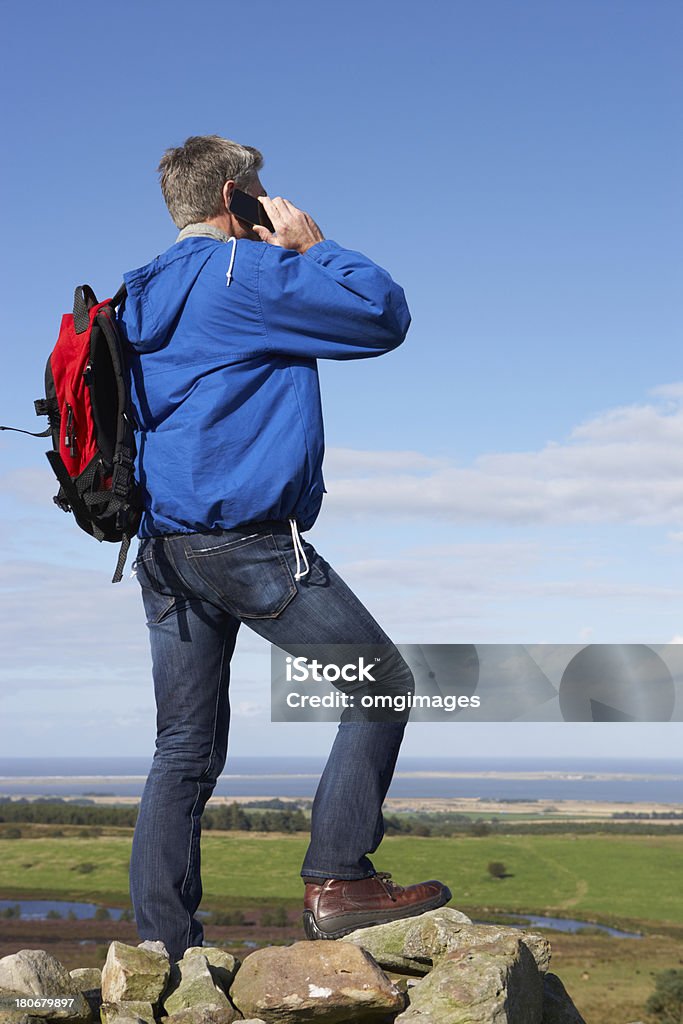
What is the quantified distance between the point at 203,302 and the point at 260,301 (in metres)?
0.25

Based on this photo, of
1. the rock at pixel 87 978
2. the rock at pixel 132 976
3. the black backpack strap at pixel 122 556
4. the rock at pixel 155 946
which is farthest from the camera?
the black backpack strap at pixel 122 556

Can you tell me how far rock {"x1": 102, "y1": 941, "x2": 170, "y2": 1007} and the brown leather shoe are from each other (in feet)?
1.89

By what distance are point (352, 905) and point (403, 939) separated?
22cm

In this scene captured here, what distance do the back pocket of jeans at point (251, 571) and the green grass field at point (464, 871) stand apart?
98.7 ft

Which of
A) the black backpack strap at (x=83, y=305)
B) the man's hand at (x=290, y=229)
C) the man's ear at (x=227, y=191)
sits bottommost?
the black backpack strap at (x=83, y=305)

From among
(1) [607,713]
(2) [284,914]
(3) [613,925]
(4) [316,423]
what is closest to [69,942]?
(2) [284,914]

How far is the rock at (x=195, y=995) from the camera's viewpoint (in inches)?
120

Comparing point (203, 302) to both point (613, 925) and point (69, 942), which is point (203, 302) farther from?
point (613, 925)

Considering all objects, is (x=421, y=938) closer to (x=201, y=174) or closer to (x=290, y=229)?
(x=290, y=229)

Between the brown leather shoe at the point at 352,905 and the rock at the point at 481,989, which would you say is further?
the brown leather shoe at the point at 352,905

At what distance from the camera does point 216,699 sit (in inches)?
140

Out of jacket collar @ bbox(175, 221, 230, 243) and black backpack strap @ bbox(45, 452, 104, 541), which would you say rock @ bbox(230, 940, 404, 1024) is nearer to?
black backpack strap @ bbox(45, 452, 104, 541)

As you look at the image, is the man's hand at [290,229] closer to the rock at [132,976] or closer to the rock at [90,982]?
the rock at [132,976]

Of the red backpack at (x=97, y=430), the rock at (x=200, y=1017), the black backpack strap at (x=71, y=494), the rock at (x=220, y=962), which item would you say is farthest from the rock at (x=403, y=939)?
the black backpack strap at (x=71, y=494)
